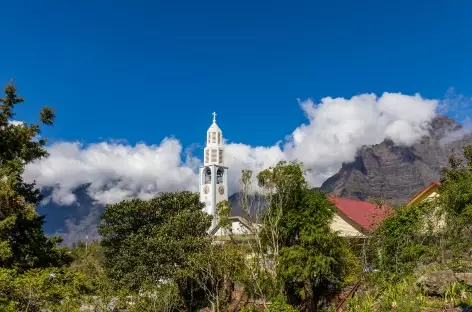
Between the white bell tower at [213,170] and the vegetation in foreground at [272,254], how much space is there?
45.1m

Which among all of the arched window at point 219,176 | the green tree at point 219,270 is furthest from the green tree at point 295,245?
the arched window at point 219,176

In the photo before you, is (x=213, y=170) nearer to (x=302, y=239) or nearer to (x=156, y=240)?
(x=156, y=240)

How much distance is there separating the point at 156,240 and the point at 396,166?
15469cm

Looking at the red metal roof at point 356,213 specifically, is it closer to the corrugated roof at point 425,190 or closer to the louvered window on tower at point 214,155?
the corrugated roof at point 425,190

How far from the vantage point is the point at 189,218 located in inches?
950

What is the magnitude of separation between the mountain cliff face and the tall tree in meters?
133

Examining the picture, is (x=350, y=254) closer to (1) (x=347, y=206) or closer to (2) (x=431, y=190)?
(1) (x=347, y=206)

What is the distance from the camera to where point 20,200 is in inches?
706

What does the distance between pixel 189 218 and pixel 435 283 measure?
13064 mm

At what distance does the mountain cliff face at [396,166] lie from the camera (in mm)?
153250

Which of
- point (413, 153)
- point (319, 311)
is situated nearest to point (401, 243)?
point (319, 311)

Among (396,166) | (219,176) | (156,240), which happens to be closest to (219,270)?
(156,240)

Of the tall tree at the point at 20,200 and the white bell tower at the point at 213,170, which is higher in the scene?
the white bell tower at the point at 213,170

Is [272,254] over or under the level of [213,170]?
under
